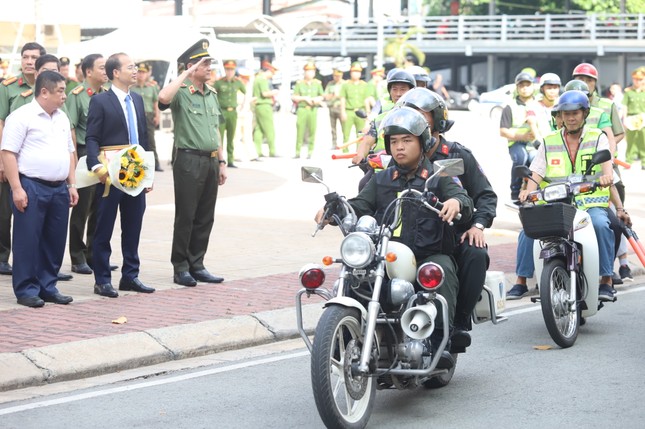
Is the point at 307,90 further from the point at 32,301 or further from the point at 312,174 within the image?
the point at 312,174

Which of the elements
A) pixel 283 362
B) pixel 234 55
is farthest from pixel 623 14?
pixel 283 362

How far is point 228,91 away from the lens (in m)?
22.8

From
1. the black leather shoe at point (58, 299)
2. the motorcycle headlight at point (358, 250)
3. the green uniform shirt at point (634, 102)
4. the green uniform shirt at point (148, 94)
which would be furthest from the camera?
the green uniform shirt at point (634, 102)

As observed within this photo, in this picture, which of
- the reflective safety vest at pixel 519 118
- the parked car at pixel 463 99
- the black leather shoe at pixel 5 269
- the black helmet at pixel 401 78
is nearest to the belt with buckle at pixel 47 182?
the black leather shoe at pixel 5 269

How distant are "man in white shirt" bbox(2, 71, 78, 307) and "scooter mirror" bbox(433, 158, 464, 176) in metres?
4.00

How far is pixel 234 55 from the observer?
3525 cm

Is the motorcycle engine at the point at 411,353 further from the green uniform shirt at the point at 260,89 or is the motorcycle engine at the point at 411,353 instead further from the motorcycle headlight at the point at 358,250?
the green uniform shirt at the point at 260,89

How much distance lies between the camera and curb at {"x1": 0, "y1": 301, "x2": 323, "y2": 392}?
7590mm

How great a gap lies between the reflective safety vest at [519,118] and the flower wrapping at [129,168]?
5.29 m

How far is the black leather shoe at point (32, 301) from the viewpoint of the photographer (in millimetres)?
9367

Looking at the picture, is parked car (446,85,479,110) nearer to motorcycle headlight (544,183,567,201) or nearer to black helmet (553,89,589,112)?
black helmet (553,89,589,112)

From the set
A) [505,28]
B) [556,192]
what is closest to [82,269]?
[556,192]

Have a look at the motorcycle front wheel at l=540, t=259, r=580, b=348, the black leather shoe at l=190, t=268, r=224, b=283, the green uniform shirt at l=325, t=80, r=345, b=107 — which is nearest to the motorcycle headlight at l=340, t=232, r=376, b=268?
the motorcycle front wheel at l=540, t=259, r=580, b=348

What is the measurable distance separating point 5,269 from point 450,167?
5.92 meters
